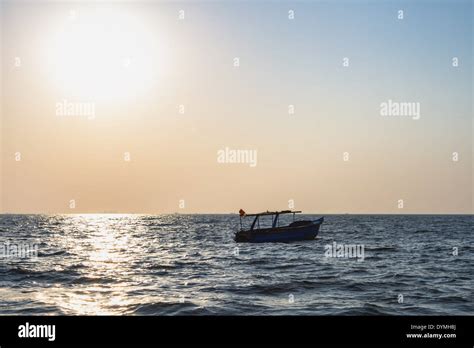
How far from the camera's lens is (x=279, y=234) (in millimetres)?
58094

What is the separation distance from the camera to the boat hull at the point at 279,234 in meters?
57.9

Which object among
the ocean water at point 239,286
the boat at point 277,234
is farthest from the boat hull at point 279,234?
the ocean water at point 239,286

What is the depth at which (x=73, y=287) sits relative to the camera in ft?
83.1

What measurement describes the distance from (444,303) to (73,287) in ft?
60.7

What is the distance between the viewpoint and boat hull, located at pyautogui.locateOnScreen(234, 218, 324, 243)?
190 feet

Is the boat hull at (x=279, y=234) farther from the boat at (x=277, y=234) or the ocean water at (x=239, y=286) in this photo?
the ocean water at (x=239, y=286)

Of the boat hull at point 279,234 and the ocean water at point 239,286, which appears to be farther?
the boat hull at point 279,234

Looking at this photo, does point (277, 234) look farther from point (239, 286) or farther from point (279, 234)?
point (239, 286)

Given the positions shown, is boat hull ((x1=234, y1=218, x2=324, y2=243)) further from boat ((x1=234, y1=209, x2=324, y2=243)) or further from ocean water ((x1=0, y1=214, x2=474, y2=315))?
ocean water ((x1=0, y1=214, x2=474, y2=315))

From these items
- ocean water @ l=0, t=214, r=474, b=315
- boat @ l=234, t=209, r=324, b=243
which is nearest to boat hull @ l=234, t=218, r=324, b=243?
boat @ l=234, t=209, r=324, b=243

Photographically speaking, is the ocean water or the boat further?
the boat
